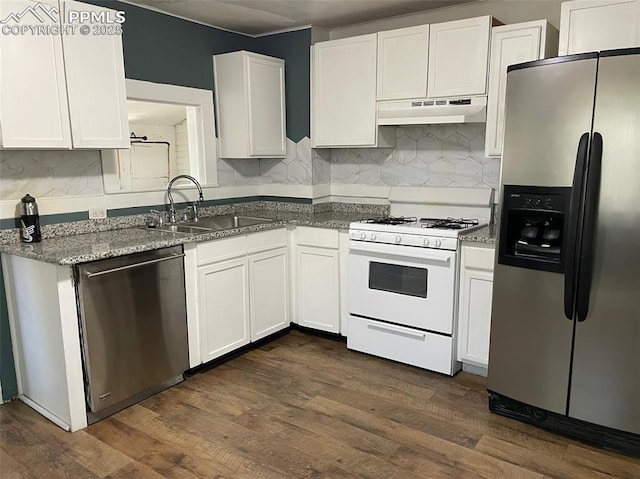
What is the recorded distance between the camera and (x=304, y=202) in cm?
404

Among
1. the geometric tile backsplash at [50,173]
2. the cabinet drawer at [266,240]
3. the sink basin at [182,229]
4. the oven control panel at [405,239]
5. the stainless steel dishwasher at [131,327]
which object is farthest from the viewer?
the cabinet drawer at [266,240]

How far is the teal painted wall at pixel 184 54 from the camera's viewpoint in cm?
296

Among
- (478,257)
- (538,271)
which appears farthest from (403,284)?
(538,271)

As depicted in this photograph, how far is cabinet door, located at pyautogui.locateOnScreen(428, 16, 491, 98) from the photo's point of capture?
9.95ft

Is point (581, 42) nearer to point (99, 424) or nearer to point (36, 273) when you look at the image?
point (36, 273)

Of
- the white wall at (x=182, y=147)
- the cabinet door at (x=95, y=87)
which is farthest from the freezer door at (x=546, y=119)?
the white wall at (x=182, y=147)

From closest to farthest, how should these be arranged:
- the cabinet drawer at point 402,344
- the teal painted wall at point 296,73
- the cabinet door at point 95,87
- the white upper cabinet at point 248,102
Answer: the cabinet door at point 95,87, the cabinet drawer at point 402,344, the white upper cabinet at point 248,102, the teal painted wall at point 296,73

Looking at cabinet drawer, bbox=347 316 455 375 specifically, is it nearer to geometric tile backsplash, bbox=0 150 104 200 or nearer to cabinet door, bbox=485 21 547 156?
cabinet door, bbox=485 21 547 156

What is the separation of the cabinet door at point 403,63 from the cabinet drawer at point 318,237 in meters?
1.04

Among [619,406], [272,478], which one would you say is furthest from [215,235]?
[619,406]

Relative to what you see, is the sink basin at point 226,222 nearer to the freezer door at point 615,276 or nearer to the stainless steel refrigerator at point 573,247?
the stainless steel refrigerator at point 573,247

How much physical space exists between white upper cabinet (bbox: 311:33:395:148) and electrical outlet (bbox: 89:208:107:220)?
5.40 feet

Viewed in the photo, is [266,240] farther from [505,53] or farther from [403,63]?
[505,53]

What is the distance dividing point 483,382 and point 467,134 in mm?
1702
